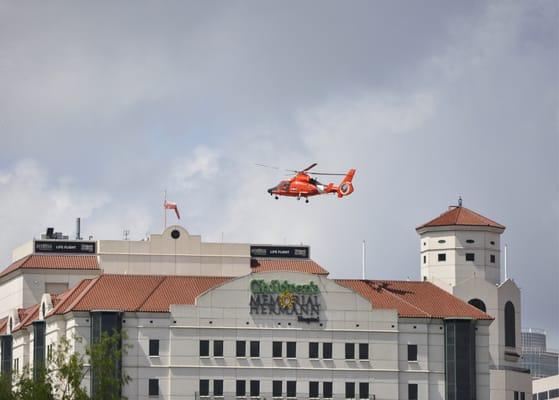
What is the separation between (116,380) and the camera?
176 metres

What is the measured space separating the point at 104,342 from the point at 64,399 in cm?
847

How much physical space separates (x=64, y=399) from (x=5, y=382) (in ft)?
69.6

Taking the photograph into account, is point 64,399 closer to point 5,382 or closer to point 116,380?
point 116,380

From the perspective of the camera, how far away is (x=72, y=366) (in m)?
171

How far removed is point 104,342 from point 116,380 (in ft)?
9.89

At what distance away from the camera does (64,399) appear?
168 meters

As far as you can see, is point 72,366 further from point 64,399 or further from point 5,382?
point 5,382

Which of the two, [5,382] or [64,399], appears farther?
[5,382]

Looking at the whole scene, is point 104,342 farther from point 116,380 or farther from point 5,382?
point 5,382

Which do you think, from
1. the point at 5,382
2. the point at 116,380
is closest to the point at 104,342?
the point at 116,380

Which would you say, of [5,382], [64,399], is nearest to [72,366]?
[64,399]

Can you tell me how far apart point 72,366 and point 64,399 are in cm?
353

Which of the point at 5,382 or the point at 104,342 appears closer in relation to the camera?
the point at 104,342
